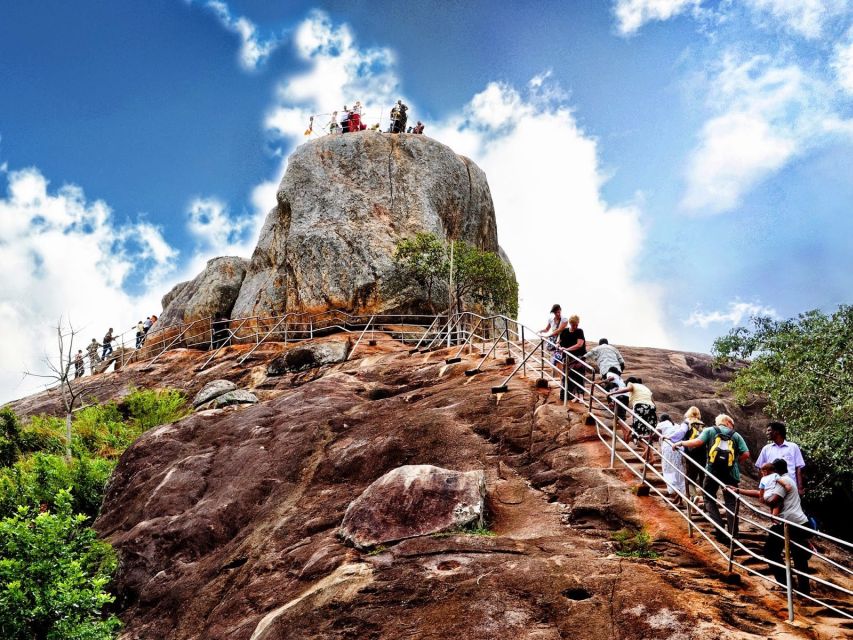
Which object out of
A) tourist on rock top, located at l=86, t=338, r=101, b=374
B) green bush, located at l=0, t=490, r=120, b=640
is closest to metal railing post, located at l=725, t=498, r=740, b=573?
green bush, located at l=0, t=490, r=120, b=640

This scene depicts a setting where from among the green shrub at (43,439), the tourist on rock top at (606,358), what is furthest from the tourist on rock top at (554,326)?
the green shrub at (43,439)

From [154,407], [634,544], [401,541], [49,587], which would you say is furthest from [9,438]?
[634,544]

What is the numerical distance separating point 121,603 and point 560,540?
352 inches

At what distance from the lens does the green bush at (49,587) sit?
1091cm

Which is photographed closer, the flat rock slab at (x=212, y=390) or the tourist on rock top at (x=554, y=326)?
the tourist on rock top at (x=554, y=326)

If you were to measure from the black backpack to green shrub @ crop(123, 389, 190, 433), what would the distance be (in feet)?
61.7

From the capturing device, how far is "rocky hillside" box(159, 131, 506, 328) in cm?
2955

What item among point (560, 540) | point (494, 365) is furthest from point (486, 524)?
point (494, 365)

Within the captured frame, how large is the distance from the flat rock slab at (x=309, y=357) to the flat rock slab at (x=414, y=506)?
13709mm

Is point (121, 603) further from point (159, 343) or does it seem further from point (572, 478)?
point (159, 343)

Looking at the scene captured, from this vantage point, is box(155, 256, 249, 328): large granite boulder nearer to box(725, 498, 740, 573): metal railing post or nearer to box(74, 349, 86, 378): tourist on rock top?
box(74, 349, 86, 378): tourist on rock top

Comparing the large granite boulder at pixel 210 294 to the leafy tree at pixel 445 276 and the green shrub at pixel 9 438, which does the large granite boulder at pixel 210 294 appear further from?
the green shrub at pixel 9 438

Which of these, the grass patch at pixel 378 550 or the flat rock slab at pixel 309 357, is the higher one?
the flat rock slab at pixel 309 357

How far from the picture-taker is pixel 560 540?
835cm
